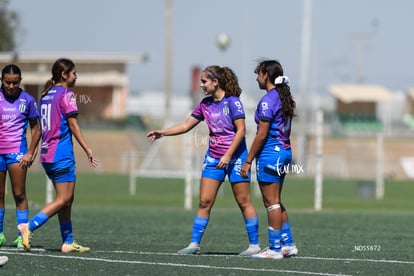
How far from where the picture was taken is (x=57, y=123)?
12.3 metres

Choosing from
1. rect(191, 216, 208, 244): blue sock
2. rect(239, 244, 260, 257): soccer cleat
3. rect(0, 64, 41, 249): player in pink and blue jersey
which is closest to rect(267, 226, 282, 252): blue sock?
rect(239, 244, 260, 257): soccer cleat

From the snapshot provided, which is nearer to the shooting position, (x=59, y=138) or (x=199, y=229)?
(x=59, y=138)

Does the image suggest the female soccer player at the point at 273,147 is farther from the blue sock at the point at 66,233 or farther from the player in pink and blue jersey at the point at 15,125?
the player in pink and blue jersey at the point at 15,125

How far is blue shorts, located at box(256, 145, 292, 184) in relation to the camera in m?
12.3

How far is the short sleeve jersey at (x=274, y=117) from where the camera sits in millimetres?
12188

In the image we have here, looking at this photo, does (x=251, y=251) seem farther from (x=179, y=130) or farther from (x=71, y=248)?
(x=71, y=248)

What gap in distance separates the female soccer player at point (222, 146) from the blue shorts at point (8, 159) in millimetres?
2201

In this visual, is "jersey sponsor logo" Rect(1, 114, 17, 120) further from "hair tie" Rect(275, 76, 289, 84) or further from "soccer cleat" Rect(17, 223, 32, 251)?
"hair tie" Rect(275, 76, 289, 84)

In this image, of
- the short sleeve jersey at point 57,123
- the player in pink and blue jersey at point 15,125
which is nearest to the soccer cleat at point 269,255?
the short sleeve jersey at point 57,123

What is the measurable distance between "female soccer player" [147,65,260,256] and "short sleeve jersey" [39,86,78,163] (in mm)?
1566

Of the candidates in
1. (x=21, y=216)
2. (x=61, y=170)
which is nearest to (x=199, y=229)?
(x=61, y=170)

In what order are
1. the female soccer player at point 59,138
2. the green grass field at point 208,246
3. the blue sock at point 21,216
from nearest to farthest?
1. the green grass field at point 208,246
2. the female soccer player at point 59,138
3. the blue sock at point 21,216

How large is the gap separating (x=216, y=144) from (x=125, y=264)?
217 cm

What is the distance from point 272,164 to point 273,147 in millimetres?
193
